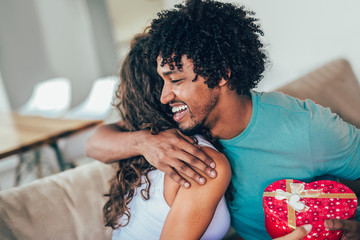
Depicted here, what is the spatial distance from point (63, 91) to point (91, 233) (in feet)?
7.98

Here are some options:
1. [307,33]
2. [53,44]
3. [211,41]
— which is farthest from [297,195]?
[53,44]

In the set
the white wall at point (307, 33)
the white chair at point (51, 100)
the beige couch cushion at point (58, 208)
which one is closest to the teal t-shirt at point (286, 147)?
the white wall at point (307, 33)

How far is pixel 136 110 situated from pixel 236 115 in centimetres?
38

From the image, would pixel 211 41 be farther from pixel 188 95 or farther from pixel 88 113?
pixel 88 113

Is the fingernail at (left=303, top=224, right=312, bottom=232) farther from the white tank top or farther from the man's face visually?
the man's face

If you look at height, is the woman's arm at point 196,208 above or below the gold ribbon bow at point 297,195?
above

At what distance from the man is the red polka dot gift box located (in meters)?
0.10

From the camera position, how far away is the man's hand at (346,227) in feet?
2.93

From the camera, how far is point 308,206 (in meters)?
0.96

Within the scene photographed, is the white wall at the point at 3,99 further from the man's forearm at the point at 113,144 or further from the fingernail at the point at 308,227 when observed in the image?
the fingernail at the point at 308,227

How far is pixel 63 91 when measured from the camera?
11.1 ft

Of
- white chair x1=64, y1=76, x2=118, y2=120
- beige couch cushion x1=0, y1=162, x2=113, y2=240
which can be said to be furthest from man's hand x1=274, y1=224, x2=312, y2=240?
white chair x1=64, y1=76, x2=118, y2=120

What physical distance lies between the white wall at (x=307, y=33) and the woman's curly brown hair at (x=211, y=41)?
1.13ft

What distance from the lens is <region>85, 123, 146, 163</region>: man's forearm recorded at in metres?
1.17
